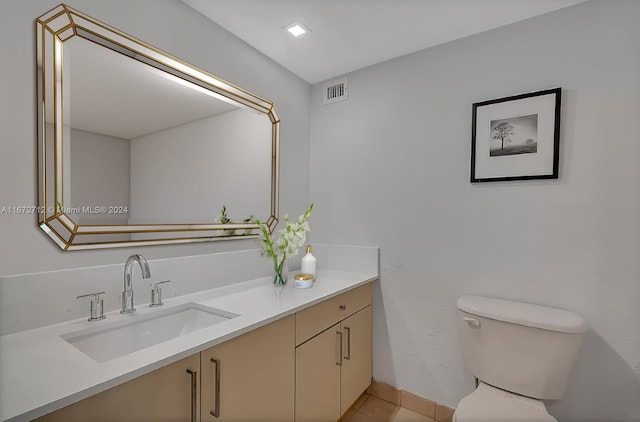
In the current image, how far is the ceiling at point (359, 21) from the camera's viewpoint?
152 cm

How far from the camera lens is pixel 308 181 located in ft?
7.84

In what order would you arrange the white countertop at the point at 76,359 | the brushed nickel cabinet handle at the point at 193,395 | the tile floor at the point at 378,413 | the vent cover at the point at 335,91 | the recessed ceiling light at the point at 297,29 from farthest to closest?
1. the vent cover at the point at 335,91
2. the tile floor at the point at 378,413
3. the recessed ceiling light at the point at 297,29
4. the brushed nickel cabinet handle at the point at 193,395
5. the white countertop at the point at 76,359

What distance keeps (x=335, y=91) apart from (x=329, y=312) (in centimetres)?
158

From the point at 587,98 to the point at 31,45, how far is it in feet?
7.67

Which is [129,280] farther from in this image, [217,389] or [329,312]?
[329,312]

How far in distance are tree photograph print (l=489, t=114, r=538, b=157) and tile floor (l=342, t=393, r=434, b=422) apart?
5.36 feet

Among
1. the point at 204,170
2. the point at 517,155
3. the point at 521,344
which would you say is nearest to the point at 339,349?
the point at 521,344

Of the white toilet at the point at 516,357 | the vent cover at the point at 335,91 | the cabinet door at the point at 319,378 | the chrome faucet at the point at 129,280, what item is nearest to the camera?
the chrome faucet at the point at 129,280

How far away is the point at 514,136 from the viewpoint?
162cm

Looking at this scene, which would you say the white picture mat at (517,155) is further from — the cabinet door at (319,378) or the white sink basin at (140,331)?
the white sink basin at (140,331)

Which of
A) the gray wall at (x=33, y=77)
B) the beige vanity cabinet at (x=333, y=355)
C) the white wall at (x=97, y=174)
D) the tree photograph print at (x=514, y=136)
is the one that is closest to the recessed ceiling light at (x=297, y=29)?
the gray wall at (x=33, y=77)

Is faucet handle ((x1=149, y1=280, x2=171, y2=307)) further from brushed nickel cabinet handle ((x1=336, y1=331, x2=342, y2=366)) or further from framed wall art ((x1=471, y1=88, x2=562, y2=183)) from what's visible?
framed wall art ((x1=471, y1=88, x2=562, y2=183))

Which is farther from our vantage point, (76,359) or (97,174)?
(97,174)

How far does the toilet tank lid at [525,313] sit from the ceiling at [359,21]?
1507mm
